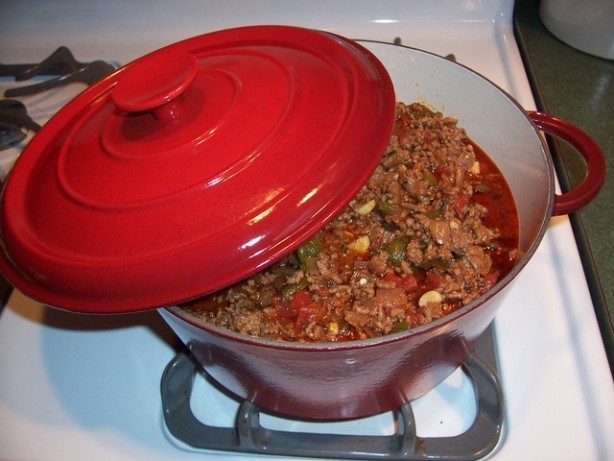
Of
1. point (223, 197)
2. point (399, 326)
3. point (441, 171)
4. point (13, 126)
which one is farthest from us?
point (13, 126)

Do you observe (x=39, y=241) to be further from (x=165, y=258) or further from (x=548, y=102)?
(x=548, y=102)

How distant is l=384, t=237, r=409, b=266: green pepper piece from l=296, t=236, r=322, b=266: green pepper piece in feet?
0.45

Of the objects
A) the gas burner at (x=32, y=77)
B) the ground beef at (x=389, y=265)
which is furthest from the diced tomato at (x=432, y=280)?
Answer: the gas burner at (x=32, y=77)

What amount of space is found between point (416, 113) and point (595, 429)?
788 millimetres

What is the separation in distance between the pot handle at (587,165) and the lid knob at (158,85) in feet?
2.13

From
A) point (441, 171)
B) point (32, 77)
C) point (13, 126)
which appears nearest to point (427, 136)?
point (441, 171)

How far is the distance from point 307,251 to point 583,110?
4.00 ft

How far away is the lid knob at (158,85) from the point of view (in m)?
0.74

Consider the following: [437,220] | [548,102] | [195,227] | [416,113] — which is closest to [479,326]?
[437,220]

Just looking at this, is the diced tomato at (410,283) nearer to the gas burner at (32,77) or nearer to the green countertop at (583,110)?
the green countertop at (583,110)

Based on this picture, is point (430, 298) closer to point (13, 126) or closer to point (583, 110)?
point (583, 110)

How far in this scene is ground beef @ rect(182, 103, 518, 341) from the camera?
38.8 inches

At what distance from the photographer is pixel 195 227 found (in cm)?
73

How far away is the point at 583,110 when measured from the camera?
5.70ft
